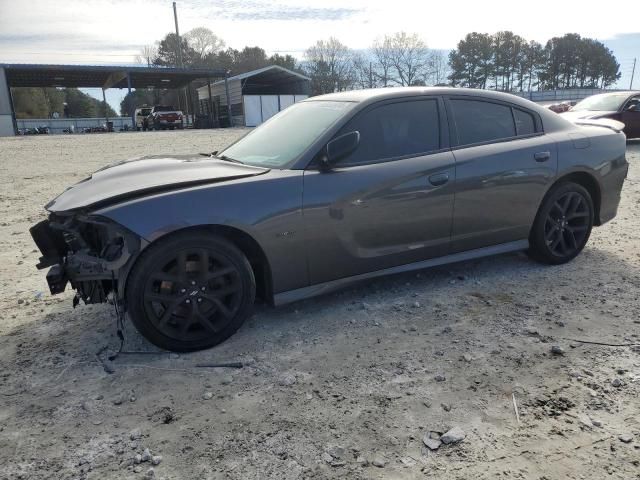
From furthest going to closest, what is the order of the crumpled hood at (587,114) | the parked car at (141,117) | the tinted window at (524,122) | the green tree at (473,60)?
the green tree at (473,60) → the parked car at (141,117) → the crumpled hood at (587,114) → the tinted window at (524,122)

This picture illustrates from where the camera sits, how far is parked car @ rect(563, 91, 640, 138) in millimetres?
13305

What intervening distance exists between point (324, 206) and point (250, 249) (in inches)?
23.0

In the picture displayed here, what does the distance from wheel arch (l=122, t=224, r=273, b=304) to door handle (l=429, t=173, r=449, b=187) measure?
1.44 metres

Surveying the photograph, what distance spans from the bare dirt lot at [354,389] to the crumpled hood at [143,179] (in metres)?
0.98

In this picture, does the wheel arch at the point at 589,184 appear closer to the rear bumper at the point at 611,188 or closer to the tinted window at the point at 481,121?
the rear bumper at the point at 611,188

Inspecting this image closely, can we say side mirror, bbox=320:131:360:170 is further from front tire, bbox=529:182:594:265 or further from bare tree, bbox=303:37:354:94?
bare tree, bbox=303:37:354:94

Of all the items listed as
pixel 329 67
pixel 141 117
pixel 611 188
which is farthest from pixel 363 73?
pixel 611 188

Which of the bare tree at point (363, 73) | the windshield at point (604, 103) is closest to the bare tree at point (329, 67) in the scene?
the bare tree at point (363, 73)

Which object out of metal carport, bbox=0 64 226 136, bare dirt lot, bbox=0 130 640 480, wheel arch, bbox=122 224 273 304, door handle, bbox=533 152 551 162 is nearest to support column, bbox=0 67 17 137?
metal carport, bbox=0 64 226 136

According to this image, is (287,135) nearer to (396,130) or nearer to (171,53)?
(396,130)

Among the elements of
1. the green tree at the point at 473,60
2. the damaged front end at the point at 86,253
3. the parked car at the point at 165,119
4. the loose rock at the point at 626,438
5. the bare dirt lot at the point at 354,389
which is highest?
the green tree at the point at 473,60

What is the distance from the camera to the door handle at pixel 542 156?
4305 mm

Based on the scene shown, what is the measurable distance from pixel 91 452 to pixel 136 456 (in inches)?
8.9

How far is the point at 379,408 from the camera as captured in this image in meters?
2.60
